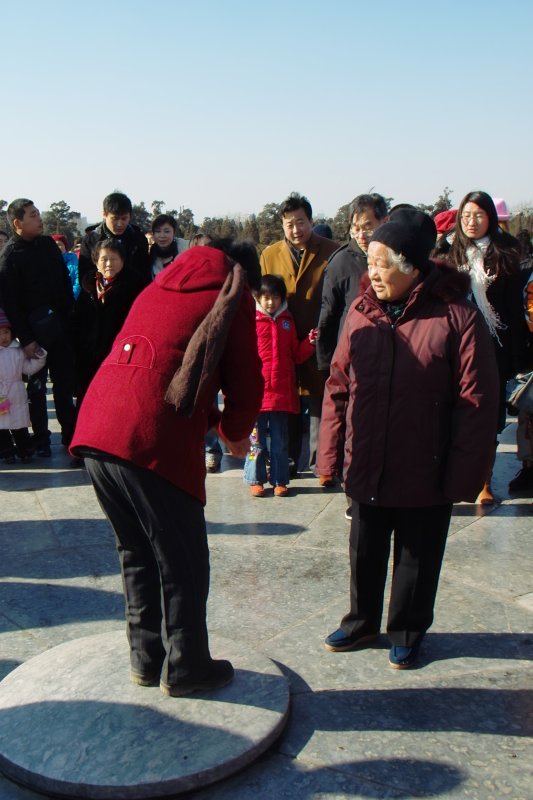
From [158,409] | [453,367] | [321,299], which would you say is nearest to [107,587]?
[158,409]

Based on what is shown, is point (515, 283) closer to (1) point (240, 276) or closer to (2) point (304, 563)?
(2) point (304, 563)

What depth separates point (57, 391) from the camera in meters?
6.94

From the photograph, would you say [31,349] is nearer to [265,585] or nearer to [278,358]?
[278,358]

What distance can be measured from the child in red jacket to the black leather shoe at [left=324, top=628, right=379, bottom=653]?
2245 millimetres

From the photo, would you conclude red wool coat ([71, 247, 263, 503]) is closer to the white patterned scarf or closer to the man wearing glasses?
the man wearing glasses

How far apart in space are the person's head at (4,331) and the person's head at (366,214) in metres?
3.13

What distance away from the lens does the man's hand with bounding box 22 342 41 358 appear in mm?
6668

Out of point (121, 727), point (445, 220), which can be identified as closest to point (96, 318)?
point (445, 220)

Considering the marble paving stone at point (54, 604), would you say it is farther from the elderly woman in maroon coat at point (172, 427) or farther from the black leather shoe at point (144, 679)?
the elderly woman in maroon coat at point (172, 427)

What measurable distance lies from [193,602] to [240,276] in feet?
3.72

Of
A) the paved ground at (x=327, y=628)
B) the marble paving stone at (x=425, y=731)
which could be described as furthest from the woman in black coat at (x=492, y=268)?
the marble paving stone at (x=425, y=731)

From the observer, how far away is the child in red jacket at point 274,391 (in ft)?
19.0

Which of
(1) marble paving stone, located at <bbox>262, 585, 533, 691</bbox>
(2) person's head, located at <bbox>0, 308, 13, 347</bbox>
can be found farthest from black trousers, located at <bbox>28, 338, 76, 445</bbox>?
(1) marble paving stone, located at <bbox>262, 585, 533, 691</bbox>

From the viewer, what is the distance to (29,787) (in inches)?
106
